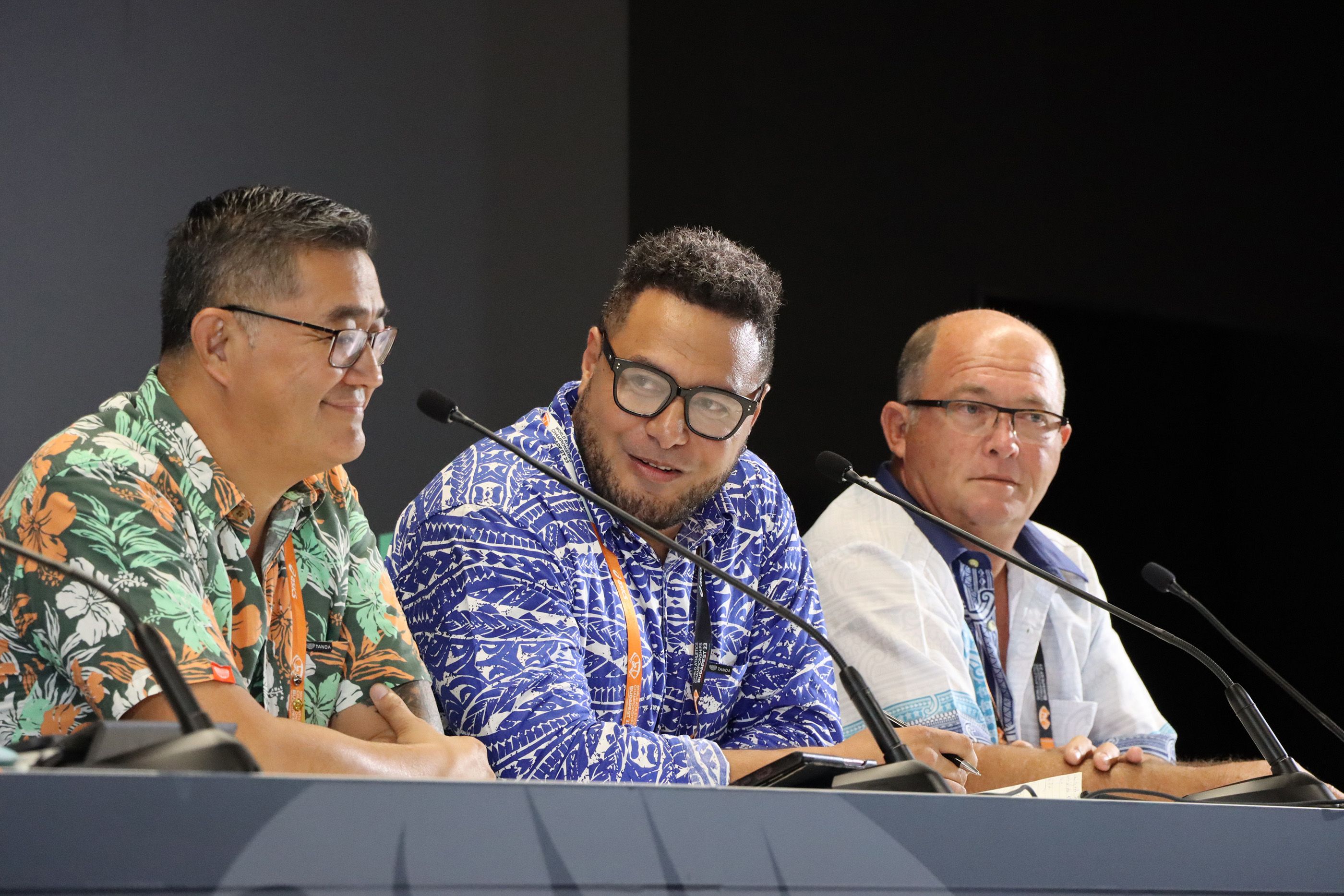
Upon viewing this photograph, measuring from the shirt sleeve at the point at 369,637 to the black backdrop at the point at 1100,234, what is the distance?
170cm

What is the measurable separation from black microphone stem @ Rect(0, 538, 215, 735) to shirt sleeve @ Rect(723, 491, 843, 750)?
1.21 meters

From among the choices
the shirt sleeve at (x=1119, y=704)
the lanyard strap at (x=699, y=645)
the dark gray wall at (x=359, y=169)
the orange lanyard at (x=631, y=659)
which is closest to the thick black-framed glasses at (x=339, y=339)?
the orange lanyard at (x=631, y=659)

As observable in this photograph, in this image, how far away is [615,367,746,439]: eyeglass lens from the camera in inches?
79.2

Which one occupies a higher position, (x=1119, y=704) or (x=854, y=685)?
(x=854, y=685)

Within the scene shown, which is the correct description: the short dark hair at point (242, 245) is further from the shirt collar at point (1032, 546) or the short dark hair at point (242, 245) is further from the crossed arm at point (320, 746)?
the shirt collar at point (1032, 546)

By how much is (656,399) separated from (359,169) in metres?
1.32

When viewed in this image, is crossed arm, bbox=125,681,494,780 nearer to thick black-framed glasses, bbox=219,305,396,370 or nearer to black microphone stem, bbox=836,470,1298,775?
thick black-framed glasses, bbox=219,305,396,370

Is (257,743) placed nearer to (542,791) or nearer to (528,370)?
(542,791)

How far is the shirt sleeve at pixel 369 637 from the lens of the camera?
5.80 ft

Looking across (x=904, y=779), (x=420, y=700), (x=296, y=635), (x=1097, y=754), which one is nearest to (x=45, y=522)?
(x=296, y=635)

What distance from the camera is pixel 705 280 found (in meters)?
2.06

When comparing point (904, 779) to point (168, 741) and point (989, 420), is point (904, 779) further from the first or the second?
point (989, 420)

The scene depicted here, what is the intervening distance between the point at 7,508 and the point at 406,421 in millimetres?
1592

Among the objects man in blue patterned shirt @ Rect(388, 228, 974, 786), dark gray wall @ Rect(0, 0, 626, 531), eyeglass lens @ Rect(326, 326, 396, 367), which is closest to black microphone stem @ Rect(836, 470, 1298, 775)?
man in blue patterned shirt @ Rect(388, 228, 974, 786)
